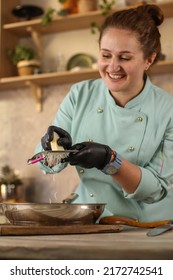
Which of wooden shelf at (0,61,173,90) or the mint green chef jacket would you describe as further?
wooden shelf at (0,61,173,90)

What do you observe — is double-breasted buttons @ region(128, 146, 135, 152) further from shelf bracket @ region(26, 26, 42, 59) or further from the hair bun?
shelf bracket @ region(26, 26, 42, 59)

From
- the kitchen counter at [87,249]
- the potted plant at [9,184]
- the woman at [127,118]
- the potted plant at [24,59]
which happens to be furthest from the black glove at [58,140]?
the potted plant at [24,59]

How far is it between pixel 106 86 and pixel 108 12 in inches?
66.7

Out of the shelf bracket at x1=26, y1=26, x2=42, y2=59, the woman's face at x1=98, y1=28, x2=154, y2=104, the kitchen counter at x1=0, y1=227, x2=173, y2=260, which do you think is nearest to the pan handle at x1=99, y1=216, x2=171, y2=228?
the kitchen counter at x1=0, y1=227, x2=173, y2=260

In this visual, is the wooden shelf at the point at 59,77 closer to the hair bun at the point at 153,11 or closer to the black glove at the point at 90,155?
the hair bun at the point at 153,11

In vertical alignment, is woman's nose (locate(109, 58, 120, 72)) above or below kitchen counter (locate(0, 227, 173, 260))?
above

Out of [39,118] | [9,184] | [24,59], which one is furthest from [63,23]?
[9,184]

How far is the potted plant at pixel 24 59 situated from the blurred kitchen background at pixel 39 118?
13 centimetres

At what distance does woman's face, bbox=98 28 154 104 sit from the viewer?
162 cm

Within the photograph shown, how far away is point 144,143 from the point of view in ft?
5.35

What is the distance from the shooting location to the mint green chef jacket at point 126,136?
5.28 feet

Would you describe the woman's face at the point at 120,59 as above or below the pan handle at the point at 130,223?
above

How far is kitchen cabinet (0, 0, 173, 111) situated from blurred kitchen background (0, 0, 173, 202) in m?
0.06

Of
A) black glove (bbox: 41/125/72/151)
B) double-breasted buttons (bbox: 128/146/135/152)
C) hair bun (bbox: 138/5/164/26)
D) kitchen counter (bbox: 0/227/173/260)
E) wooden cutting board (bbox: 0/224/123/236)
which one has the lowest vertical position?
double-breasted buttons (bbox: 128/146/135/152)
